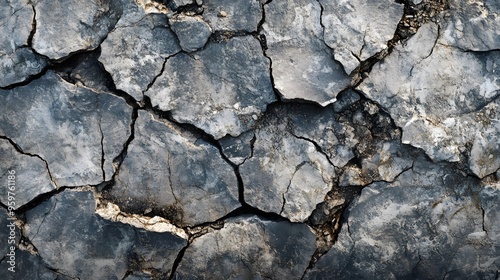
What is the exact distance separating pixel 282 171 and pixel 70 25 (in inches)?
50.2

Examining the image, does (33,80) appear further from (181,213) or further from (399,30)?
(399,30)

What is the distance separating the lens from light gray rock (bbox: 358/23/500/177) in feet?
8.78

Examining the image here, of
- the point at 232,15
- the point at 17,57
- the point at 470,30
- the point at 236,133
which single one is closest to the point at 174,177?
the point at 236,133

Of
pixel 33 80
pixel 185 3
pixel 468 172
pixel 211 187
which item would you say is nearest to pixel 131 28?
pixel 185 3

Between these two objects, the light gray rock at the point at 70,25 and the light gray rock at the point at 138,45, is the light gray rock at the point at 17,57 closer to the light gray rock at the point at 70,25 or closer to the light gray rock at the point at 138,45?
the light gray rock at the point at 70,25

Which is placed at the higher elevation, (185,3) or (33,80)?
(185,3)

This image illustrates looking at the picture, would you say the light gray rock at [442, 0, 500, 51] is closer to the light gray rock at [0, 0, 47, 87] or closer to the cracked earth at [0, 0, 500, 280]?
the cracked earth at [0, 0, 500, 280]

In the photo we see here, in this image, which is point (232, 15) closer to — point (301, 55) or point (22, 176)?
point (301, 55)

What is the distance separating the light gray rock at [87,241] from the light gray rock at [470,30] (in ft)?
5.53

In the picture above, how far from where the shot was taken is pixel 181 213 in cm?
270

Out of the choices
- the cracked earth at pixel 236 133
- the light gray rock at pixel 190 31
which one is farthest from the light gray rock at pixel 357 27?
the light gray rock at pixel 190 31

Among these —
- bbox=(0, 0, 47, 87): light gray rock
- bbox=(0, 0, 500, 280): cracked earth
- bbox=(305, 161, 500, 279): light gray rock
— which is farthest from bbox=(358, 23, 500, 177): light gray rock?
bbox=(0, 0, 47, 87): light gray rock

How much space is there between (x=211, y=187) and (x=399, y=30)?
1.22 m

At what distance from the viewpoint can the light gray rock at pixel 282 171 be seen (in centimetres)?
269
